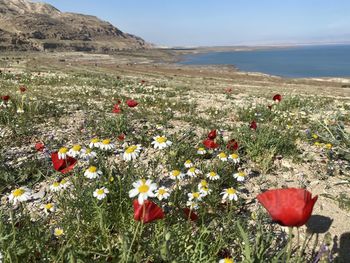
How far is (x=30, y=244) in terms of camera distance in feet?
11.2

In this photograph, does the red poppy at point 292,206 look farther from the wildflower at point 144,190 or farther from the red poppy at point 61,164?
the red poppy at point 61,164

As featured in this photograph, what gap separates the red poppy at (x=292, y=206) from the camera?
2.21 metres

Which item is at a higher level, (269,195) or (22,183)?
(269,195)

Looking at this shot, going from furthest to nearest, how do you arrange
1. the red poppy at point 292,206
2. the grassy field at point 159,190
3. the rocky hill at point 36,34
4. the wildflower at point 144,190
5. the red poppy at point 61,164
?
the rocky hill at point 36,34, the red poppy at point 61,164, the grassy field at point 159,190, the wildflower at point 144,190, the red poppy at point 292,206

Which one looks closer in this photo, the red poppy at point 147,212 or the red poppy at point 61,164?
the red poppy at point 147,212

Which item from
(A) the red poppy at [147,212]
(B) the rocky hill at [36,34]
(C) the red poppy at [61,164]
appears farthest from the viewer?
(B) the rocky hill at [36,34]

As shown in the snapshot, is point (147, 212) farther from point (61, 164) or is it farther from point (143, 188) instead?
point (61, 164)

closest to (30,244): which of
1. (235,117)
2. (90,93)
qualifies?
(235,117)

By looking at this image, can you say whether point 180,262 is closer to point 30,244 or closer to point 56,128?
point 30,244

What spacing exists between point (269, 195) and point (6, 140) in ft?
21.8

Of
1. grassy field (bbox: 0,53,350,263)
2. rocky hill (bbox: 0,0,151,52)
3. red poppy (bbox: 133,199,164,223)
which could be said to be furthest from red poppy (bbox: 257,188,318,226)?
rocky hill (bbox: 0,0,151,52)

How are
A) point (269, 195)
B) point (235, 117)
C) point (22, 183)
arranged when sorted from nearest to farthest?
point (269, 195) < point (22, 183) < point (235, 117)

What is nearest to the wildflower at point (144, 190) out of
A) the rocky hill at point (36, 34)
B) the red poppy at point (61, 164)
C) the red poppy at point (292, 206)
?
the red poppy at point (292, 206)

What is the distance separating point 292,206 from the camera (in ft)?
7.36
